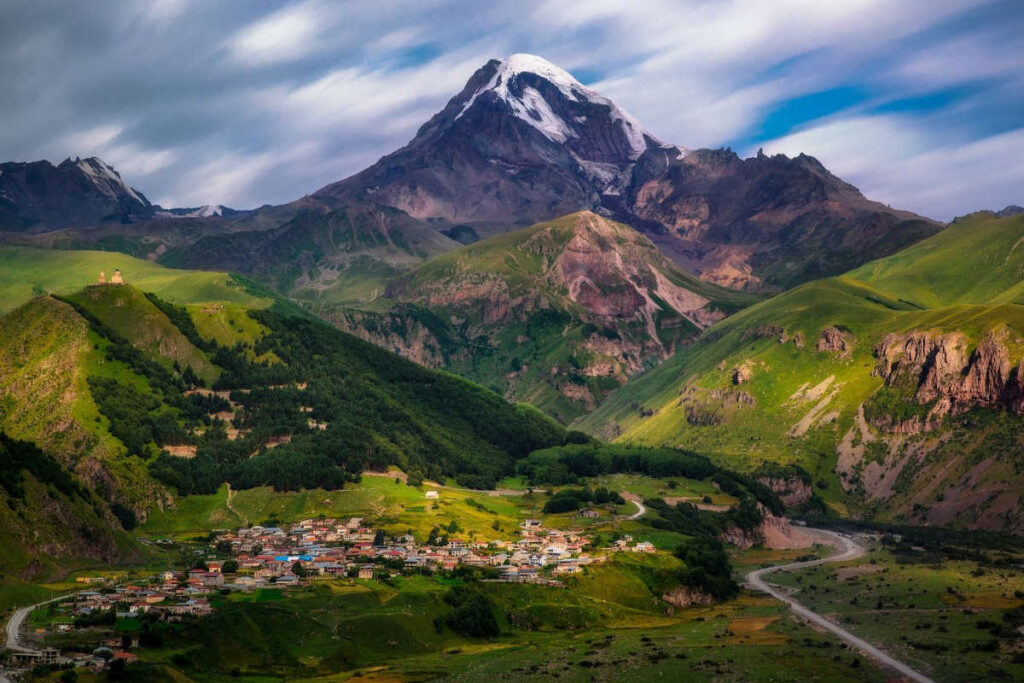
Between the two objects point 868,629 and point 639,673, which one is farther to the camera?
point 868,629

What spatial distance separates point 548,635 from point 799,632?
42.5m

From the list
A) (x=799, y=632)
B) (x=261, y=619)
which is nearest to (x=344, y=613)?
(x=261, y=619)

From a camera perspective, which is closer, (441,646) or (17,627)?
(17,627)

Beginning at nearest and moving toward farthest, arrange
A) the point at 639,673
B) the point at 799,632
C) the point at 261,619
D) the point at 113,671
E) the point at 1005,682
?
1. the point at 113,671
2. the point at 1005,682
3. the point at 639,673
4. the point at 261,619
5. the point at 799,632

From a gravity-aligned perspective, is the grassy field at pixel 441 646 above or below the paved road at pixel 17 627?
below

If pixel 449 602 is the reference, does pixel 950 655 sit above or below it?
below

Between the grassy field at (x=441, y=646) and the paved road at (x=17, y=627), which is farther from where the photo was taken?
the grassy field at (x=441, y=646)

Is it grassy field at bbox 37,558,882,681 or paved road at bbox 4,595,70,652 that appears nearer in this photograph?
paved road at bbox 4,595,70,652

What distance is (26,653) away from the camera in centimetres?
13562

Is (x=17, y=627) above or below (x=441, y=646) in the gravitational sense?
above

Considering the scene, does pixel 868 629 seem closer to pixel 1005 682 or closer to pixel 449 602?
pixel 1005 682

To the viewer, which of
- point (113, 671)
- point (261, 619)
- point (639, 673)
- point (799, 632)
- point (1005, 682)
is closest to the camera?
point (113, 671)

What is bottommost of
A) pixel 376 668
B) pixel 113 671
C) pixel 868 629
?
pixel 868 629

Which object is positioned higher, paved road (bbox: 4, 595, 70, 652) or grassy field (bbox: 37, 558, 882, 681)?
paved road (bbox: 4, 595, 70, 652)
